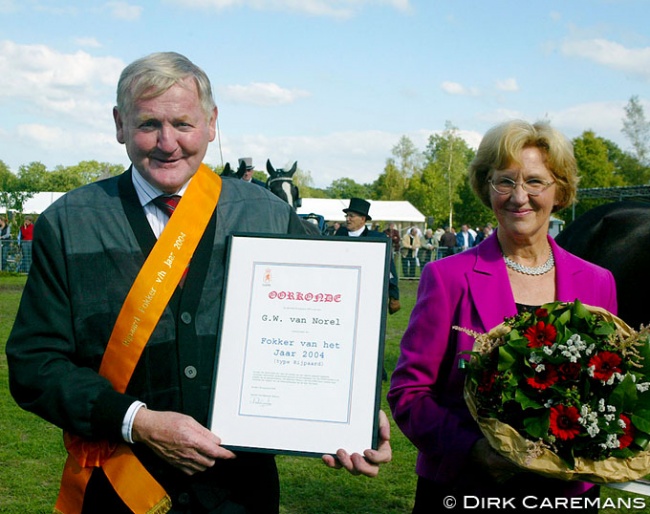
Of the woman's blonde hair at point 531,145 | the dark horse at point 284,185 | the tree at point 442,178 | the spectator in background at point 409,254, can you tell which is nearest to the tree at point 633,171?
the tree at point 442,178

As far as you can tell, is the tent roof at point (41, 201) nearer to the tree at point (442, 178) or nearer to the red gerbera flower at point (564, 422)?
the tree at point (442, 178)

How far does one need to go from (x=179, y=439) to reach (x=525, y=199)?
62.9 inches

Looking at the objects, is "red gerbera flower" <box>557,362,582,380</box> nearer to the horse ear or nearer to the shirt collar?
the shirt collar

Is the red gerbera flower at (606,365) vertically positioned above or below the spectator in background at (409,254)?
below

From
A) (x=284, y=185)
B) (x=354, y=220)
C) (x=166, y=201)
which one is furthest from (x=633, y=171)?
(x=166, y=201)

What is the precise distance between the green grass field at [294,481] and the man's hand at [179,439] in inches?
128

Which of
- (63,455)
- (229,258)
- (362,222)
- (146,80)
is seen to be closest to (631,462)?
(229,258)

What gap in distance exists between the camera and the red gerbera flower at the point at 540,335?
239 cm

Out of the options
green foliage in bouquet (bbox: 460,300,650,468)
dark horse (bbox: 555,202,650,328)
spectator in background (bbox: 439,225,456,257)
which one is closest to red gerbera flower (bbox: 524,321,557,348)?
green foliage in bouquet (bbox: 460,300,650,468)

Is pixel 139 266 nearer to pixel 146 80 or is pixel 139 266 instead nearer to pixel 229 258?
pixel 229 258

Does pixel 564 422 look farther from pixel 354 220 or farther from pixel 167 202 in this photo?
pixel 354 220

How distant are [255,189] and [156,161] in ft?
1.25

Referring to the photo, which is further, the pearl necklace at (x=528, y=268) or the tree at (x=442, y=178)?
the tree at (x=442, y=178)

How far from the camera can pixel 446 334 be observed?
293 cm
